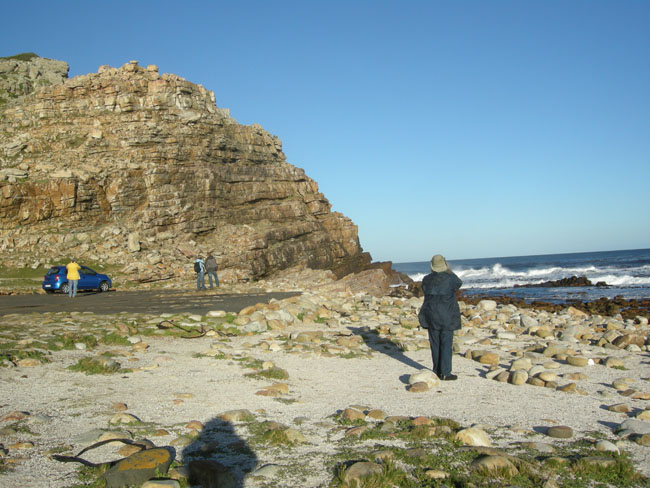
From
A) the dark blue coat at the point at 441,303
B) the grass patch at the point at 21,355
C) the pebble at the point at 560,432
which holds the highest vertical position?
the dark blue coat at the point at 441,303

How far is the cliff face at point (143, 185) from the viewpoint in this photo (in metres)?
35.8

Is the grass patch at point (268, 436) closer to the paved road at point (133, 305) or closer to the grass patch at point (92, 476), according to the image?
the grass patch at point (92, 476)

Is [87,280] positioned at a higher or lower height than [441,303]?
higher

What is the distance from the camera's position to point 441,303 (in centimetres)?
871

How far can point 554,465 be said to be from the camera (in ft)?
14.1

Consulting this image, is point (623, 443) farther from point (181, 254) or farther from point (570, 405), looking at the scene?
point (181, 254)

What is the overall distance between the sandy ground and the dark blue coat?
0.99m

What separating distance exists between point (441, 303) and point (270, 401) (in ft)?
11.5

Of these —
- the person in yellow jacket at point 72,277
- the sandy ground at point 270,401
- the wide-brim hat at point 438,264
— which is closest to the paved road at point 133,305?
the person in yellow jacket at point 72,277

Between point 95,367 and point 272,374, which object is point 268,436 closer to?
point 272,374

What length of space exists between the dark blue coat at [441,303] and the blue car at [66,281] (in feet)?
72.7

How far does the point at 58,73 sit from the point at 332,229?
36.8 m

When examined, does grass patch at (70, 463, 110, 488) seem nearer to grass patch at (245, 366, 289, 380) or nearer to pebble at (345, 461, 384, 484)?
pebble at (345, 461, 384, 484)

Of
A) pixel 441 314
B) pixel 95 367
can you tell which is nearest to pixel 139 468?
pixel 95 367
